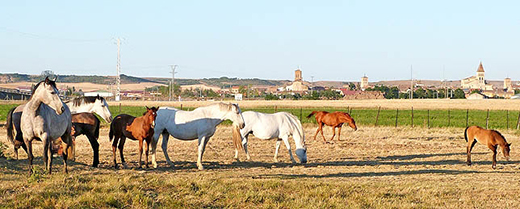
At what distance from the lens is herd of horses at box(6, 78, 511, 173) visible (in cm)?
1140

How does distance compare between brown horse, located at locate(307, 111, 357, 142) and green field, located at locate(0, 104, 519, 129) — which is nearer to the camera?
brown horse, located at locate(307, 111, 357, 142)

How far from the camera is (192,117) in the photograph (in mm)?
15359

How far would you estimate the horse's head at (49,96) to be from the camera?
37.0 feet

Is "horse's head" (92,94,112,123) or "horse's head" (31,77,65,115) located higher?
"horse's head" (31,77,65,115)

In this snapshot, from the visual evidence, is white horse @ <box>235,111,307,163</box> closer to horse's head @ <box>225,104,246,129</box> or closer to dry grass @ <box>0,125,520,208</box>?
dry grass @ <box>0,125,520,208</box>

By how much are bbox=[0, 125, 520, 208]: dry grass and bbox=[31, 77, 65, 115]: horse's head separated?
1.27 metres

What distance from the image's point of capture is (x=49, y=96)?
11312mm

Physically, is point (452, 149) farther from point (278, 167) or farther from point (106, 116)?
point (106, 116)

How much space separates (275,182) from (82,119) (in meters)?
5.38

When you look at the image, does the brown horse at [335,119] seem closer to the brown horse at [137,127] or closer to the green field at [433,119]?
the green field at [433,119]

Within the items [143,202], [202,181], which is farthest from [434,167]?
[143,202]

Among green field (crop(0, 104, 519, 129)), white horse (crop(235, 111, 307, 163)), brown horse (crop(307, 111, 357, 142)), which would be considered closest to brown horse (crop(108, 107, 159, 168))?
white horse (crop(235, 111, 307, 163))

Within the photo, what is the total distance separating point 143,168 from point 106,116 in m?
1.70

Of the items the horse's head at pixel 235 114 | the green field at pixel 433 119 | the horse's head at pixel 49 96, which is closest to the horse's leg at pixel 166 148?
the horse's head at pixel 235 114
